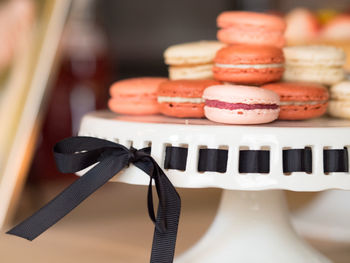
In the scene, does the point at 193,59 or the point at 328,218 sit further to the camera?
the point at 328,218

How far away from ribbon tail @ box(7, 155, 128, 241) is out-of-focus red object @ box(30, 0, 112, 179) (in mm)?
1295

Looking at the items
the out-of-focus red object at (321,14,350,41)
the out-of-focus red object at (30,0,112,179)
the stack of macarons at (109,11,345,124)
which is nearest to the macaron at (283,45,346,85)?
the stack of macarons at (109,11,345,124)

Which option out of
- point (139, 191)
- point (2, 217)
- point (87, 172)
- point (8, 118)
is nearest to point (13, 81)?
point (8, 118)

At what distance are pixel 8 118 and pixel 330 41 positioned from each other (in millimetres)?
778

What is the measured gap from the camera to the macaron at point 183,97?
728mm

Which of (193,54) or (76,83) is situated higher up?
(193,54)

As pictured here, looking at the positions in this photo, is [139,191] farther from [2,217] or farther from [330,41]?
[330,41]

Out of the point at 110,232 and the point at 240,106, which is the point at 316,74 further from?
the point at 110,232

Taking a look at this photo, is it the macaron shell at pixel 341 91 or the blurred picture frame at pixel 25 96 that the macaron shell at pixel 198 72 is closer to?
the macaron shell at pixel 341 91

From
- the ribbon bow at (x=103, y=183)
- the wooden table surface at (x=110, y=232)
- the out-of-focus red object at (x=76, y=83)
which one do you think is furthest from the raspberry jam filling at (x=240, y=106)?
the out-of-focus red object at (x=76, y=83)

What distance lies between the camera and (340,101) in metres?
0.79

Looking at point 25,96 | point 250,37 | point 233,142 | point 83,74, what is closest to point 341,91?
point 250,37

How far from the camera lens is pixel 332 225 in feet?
3.80

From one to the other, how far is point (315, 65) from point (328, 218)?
1.59ft
